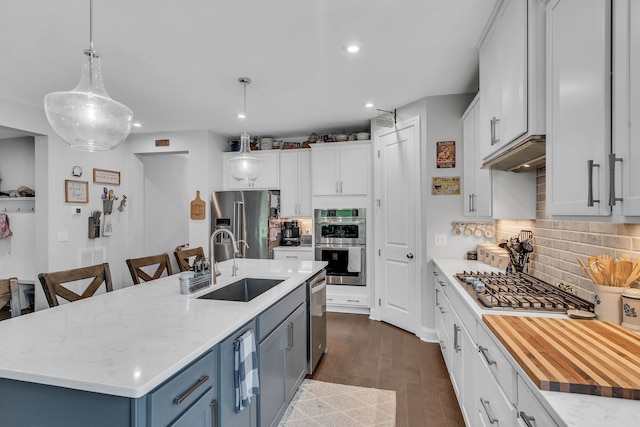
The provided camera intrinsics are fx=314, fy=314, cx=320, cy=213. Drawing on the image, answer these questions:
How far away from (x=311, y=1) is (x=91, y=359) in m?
2.07

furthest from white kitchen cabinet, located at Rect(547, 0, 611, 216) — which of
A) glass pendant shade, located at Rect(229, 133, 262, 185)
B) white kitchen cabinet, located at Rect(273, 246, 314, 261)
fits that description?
white kitchen cabinet, located at Rect(273, 246, 314, 261)

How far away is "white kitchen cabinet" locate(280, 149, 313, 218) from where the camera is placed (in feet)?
15.5

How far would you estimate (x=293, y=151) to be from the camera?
479 centimetres

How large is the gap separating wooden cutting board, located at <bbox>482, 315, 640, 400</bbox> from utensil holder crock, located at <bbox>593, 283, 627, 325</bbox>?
0.04m

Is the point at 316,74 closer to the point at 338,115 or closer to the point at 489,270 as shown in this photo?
the point at 338,115

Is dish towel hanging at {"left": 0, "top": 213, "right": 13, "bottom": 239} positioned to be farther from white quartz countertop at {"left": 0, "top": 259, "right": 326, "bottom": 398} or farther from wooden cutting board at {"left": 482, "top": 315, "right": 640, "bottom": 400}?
wooden cutting board at {"left": 482, "top": 315, "right": 640, "bottom": 400}

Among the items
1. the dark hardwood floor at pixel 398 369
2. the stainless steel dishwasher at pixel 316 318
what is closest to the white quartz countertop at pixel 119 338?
the stainless steel dishwasher at pixel 316 318

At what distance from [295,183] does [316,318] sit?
8.12ft

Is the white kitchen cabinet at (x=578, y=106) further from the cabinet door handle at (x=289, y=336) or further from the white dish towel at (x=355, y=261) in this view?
the white dish towel at (x=355, y=261)

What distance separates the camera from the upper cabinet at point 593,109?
958 millimetres

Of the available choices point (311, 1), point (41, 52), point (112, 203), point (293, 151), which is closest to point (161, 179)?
point (112, 203)

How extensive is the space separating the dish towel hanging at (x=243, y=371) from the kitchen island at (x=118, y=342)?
0.09m

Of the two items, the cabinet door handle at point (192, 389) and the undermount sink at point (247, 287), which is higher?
the undermount sink at point (247, 287)

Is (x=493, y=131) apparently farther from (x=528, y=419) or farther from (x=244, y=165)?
(x=244, y=165)
